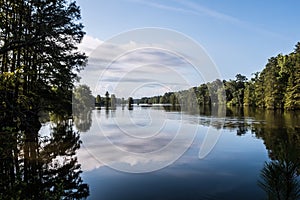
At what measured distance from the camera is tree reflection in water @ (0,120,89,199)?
621cm

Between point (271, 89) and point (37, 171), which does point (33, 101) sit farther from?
point (271, 89)

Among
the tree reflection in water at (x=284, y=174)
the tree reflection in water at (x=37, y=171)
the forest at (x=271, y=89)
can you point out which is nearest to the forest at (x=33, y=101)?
the tree reflection in water at (x=37, y=171)

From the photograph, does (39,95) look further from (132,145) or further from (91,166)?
(91,166)

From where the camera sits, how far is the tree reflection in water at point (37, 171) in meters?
6.21

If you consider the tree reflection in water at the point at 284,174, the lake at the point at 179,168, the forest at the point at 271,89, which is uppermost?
the forest at the point at 271,89

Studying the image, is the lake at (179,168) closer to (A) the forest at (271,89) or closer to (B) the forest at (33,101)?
(B) the forest at (33,101)

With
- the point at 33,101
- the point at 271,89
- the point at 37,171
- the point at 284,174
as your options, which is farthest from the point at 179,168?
the point at 271,89

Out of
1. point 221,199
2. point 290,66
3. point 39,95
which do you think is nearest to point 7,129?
point 221,199

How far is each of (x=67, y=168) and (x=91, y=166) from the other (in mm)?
1105

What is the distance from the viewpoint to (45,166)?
1133cm

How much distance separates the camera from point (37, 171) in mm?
10492

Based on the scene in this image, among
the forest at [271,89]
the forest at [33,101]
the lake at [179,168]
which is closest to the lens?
the forest at [33,101]

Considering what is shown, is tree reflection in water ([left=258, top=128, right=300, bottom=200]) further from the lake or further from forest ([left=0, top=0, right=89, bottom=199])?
forest ([left=0, top=0, right=89, bottom=199])

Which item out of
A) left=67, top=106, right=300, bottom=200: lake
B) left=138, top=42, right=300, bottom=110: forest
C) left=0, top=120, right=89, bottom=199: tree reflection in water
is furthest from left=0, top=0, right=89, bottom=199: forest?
left=138, top=42, right=300, bottom=110: forest
